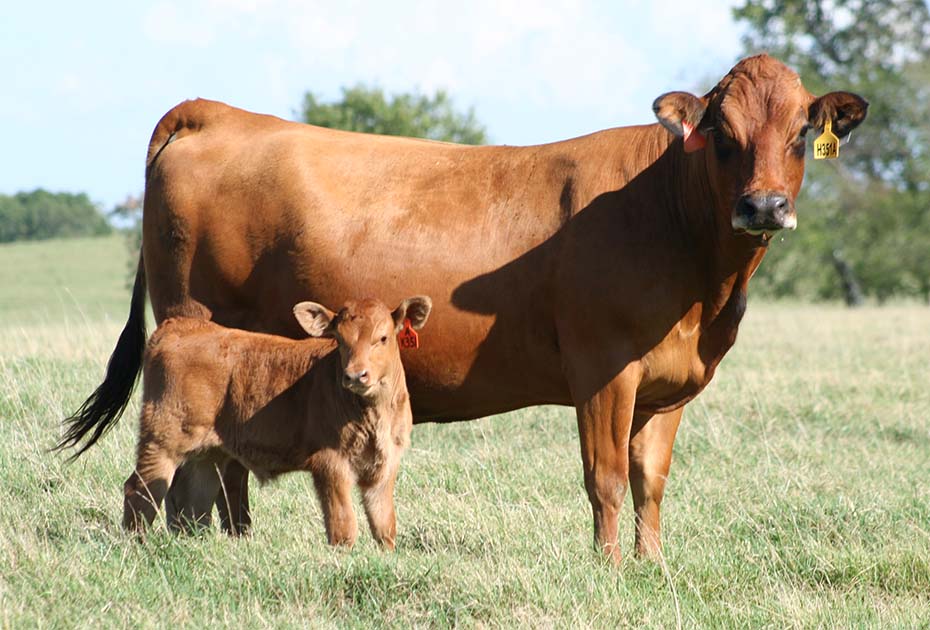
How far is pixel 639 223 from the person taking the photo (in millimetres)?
5938

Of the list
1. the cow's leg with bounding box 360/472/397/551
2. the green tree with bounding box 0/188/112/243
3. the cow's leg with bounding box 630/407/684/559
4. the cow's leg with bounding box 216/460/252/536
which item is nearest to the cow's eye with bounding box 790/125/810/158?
the cow's leg with bounding box 630/407/684/559

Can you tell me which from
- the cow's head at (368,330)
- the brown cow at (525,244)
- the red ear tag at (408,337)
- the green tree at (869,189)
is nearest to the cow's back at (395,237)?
the brown cow at (525,244)

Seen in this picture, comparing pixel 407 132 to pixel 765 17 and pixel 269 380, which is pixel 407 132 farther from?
pixel 269 380

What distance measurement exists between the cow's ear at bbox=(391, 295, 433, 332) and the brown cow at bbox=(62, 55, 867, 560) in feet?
0.82

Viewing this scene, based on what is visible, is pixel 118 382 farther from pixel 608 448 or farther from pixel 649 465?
pixel 649 465

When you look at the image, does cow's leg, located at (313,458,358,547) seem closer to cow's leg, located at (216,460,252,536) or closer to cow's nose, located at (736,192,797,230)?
cow's leg, located at (216,460,252,536)

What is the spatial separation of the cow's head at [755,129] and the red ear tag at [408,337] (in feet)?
5.30

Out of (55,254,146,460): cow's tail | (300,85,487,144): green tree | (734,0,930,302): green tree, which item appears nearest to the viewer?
(55,254,146,460): cow's tail

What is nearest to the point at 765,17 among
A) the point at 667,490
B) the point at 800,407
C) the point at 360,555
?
the point at 800,407

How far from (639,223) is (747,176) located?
0.65m

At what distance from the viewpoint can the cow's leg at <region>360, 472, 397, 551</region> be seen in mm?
6031

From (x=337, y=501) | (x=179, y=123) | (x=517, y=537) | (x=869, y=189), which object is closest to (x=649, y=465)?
(x=517, y=537)

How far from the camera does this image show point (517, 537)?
6.21 meters

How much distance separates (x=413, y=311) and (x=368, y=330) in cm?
26
